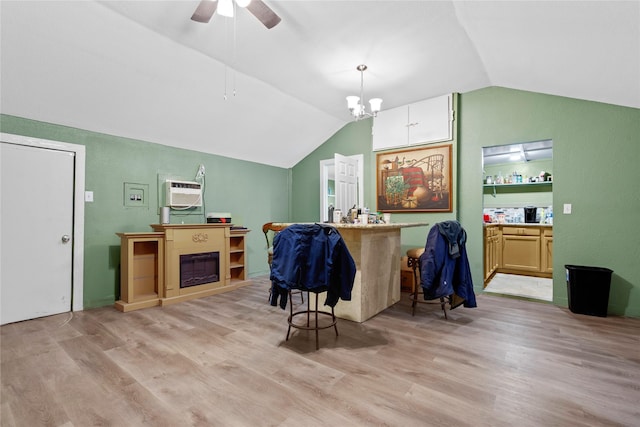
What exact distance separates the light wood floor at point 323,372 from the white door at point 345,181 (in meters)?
2.19

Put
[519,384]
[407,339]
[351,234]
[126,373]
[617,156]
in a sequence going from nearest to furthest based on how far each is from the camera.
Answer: [519,384], [126,373], [407,339], [351,234], [617,156]

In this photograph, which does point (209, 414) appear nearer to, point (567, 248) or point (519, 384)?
point (519, 384)

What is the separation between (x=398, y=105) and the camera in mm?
4746

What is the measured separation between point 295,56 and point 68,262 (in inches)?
140

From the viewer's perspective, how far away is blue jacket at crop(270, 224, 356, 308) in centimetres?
227

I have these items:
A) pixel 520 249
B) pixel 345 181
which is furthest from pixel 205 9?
pixel 520 249

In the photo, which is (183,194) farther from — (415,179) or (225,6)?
(415,179)

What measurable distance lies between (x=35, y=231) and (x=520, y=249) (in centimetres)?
712

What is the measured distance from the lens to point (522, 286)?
4.62 metres

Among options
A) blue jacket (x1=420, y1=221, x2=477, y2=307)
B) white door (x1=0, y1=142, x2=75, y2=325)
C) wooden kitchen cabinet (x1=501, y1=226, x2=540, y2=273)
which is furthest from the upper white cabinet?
white door (x1=0, y1=142, x2=75, y2=325)

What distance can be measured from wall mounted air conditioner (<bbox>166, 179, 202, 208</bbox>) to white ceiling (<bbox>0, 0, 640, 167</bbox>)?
0.62 meters

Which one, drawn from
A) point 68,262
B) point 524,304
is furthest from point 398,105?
point 68,262

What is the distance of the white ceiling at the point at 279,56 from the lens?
245cm

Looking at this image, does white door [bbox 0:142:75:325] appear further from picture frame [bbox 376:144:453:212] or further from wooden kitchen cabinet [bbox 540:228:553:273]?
wooden kitchen cabinet [bbox 540:228:553:273]
